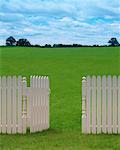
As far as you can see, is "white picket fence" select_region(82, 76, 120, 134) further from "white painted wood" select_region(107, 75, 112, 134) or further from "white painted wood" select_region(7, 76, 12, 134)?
"white painted wood" select_region(7, 76, 12, 134)

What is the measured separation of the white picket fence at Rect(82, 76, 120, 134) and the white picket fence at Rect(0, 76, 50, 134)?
1.23 m

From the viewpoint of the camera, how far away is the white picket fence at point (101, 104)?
12492mm

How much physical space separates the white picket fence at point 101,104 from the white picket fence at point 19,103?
4.05ft

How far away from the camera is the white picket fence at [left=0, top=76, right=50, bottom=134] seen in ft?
41.0

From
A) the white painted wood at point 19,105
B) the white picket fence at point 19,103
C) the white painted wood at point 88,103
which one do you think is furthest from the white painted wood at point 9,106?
the white painted wood at point 88,103

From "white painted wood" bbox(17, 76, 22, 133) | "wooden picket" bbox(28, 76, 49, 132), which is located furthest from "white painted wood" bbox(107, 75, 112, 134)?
"white painted wood" bbox(17, 76, 22, 133)

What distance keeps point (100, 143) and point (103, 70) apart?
34.7m

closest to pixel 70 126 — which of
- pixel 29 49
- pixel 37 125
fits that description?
pixel 37 125

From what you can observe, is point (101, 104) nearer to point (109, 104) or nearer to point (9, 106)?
point (109, 104)

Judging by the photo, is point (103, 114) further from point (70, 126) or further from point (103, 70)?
point (103, 70)

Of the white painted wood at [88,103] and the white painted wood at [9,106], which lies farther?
the white painted wood at [9,106]

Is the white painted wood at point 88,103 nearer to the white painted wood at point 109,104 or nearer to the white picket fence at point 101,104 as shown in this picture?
the white picket fence at point 101,104

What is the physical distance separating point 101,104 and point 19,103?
6.93ft

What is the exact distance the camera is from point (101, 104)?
497 inches
